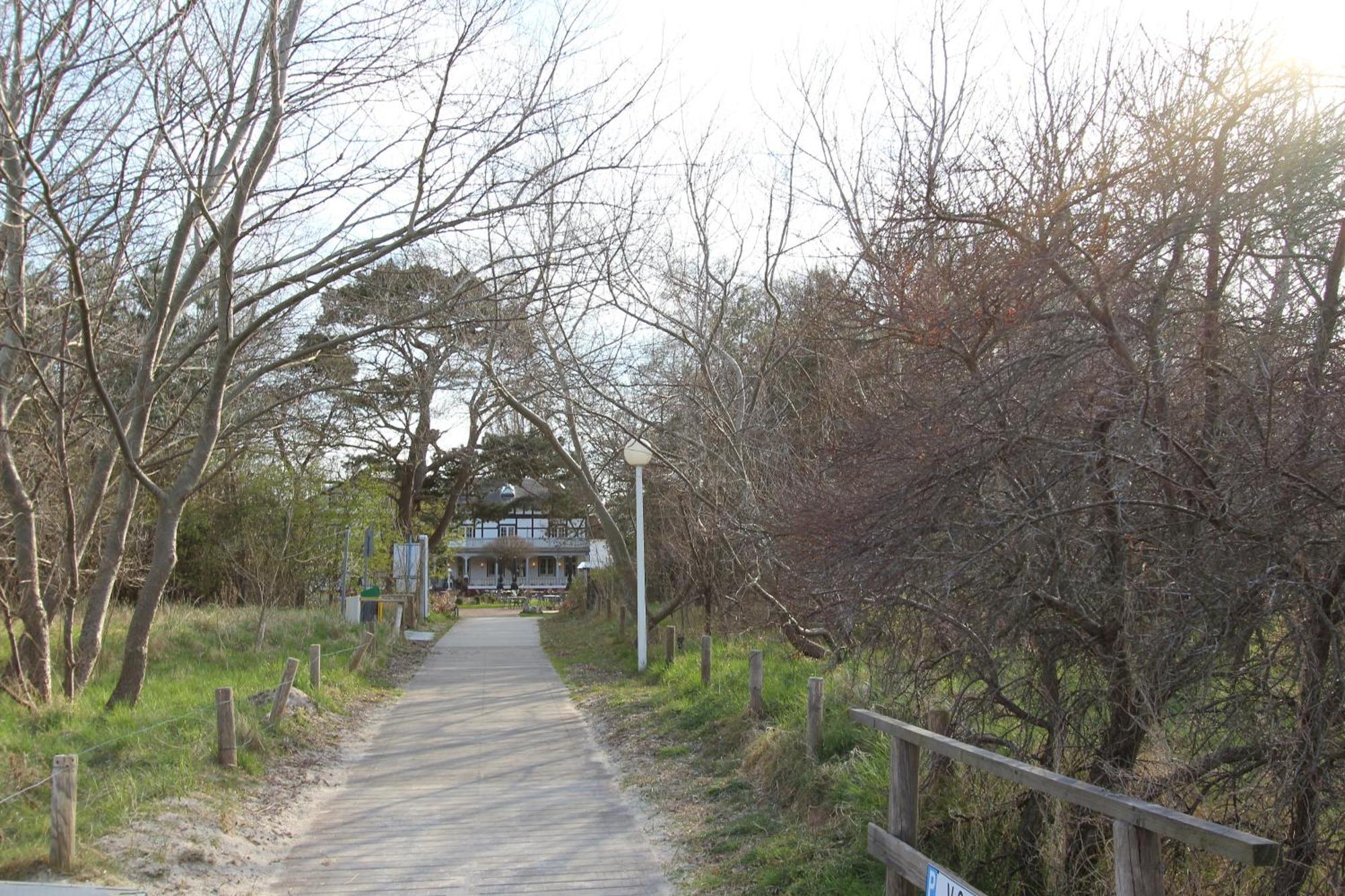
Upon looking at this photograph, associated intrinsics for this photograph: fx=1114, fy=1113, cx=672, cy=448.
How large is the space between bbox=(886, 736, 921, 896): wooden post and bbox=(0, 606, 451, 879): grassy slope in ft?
14.6

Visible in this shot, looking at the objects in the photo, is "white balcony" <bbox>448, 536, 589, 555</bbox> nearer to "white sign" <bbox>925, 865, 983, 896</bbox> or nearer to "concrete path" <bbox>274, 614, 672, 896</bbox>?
"concrete path" <bbox>274, 614, 672, 896</bbox>

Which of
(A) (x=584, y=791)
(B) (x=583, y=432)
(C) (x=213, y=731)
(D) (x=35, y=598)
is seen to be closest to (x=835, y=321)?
(A) (x=584, y=791)

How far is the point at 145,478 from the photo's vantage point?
1062 centimetres

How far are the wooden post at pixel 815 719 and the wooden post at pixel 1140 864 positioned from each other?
4563 mm

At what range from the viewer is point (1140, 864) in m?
3.78

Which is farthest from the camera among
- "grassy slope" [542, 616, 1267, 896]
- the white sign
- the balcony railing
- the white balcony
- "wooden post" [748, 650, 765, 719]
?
the white balcony

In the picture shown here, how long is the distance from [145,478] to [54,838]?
511 centimetres

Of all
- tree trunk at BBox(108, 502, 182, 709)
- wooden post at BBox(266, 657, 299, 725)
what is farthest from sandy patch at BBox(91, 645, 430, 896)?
tree trunk at BBox(108, 502, 182, 709)

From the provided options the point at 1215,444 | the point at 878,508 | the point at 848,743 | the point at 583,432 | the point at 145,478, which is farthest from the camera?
the point at 583,432

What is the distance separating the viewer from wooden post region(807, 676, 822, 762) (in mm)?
8375

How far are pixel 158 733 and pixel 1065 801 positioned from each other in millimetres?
8001

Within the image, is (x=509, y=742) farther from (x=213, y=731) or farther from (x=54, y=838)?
(x=54, y=838)

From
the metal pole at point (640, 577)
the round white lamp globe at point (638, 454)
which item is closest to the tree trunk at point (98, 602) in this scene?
the round white lamp globe at point (638, 454)

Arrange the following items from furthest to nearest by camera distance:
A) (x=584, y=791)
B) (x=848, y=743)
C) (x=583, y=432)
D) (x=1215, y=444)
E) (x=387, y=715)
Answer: (x=583, y=432), (x=387, y=715), (x=584, y=791), (x=848, y=743), (x=1215, y=444)
